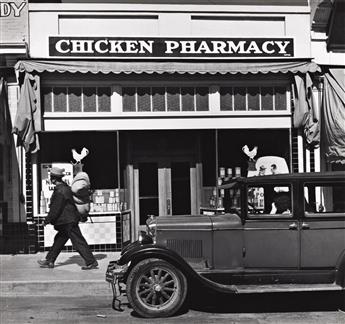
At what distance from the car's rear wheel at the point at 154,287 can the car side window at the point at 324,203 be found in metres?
1.84

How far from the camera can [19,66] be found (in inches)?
416

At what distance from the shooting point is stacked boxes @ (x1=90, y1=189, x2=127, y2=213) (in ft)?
37.0

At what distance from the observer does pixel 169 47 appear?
1111 cm

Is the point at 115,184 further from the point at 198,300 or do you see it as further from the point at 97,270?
the point at 198,300

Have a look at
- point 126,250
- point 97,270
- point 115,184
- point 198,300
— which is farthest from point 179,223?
point 115,184

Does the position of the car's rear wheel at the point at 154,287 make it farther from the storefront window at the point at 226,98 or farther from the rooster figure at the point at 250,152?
the storefront window at the point at 226,98

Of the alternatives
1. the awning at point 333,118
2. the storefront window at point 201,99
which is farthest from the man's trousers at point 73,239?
the awning at point 333,118

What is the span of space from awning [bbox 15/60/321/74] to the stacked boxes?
8.35ft

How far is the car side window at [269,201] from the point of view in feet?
22.0

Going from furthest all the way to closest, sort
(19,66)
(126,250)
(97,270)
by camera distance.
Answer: (19,66)
(97,270)
(126,250)

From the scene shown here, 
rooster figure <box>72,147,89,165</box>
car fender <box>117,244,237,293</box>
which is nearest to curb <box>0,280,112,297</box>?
car fender <box>117,244,237,293</box>

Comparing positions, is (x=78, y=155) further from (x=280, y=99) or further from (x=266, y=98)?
(x=280, y=99)

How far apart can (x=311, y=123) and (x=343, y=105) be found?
2.51ft

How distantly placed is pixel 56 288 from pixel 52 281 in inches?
5.3
